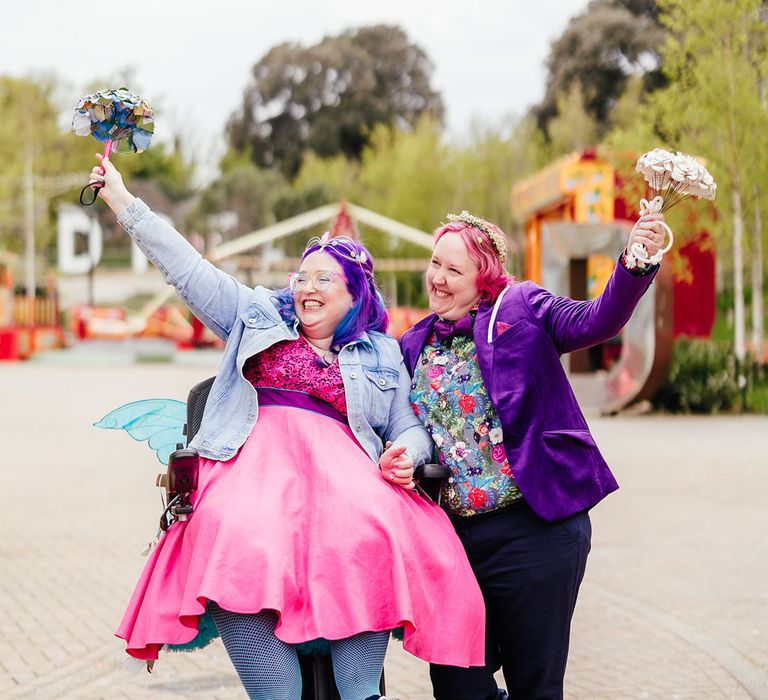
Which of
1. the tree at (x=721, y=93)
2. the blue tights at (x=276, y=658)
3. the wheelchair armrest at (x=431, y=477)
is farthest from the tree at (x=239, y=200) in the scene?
the blue tights at (x=276, y=658)

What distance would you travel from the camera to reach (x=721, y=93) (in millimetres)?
17125

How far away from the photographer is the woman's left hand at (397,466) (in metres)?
3.04

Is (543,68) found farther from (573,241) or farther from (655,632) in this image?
(655,632)

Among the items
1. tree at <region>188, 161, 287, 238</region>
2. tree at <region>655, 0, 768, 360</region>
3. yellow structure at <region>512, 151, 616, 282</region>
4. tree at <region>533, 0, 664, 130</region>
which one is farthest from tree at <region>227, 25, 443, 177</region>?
tree at <region>655, 0, 768, 360</region>

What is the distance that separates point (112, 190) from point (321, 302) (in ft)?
2.08

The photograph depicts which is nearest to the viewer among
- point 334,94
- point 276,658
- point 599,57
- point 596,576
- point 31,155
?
point 276,658

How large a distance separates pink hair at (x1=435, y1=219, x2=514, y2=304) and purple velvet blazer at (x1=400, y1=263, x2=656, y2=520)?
69 mm

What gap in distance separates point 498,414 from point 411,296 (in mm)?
42382

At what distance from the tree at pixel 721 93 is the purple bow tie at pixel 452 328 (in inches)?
585

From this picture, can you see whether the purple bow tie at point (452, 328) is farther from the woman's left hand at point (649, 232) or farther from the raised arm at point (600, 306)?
the woman's left hand at point (649, 232)

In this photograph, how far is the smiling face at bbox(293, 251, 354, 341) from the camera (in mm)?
3246

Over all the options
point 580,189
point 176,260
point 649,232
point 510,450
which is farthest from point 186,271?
point 580,189

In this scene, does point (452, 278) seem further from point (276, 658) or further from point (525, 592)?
point (276, 658)

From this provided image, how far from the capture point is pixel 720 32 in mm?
17359
